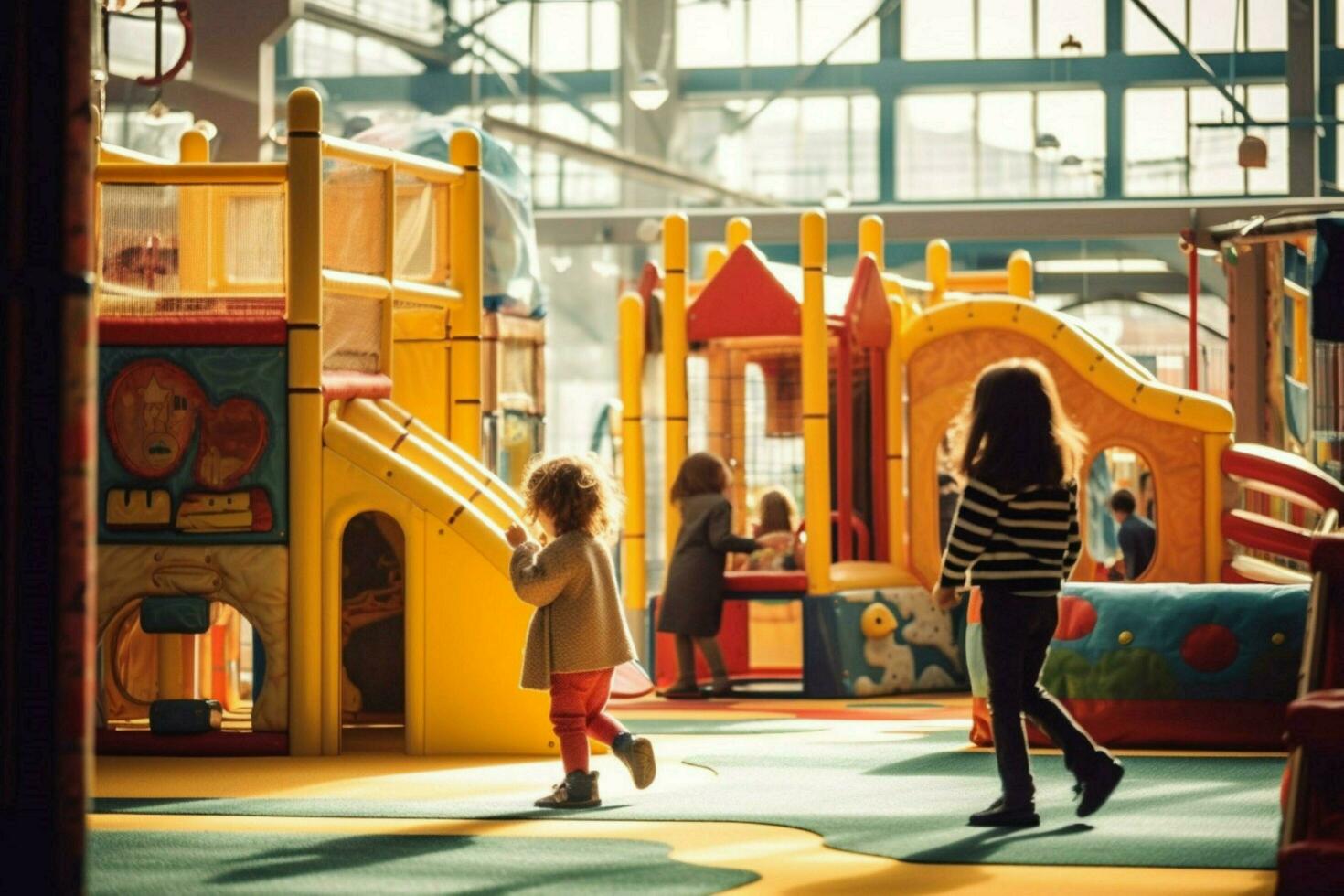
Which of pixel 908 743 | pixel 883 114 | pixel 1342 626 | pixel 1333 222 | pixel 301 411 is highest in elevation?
pixel 883 114

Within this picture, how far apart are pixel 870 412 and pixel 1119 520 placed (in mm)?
2769

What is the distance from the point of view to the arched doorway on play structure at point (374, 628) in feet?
31.1

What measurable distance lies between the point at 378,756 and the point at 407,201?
312 centimetres

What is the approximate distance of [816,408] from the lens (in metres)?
12.0

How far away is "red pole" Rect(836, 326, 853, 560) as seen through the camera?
42.3 ft

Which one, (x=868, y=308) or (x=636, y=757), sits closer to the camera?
(x=636, y=757)

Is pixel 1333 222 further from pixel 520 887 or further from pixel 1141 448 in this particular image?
pixel 520 887

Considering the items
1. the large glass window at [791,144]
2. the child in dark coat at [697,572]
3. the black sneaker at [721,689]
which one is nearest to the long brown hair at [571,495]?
the child in dark coat at [697,572]

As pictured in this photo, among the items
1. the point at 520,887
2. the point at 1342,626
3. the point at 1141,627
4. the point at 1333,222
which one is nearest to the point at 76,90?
the point at 520,887

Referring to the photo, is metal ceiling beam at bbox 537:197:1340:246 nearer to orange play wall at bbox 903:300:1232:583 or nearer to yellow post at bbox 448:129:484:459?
orange play wall at bbox 903:300:1232:583

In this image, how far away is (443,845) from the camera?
5715mm

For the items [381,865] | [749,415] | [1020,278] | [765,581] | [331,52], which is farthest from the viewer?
[331,52]

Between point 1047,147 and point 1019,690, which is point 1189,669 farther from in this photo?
point 1047,147

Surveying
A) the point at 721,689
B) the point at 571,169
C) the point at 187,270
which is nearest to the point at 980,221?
the point at 721,689
